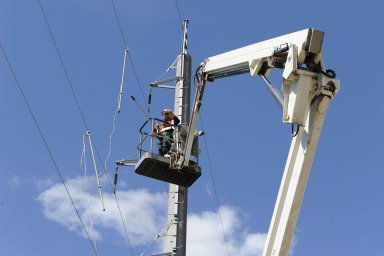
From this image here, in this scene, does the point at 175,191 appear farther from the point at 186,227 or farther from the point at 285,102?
the point at 285,102

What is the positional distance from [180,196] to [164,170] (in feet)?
4.89

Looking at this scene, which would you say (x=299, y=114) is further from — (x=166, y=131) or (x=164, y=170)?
(x=166, y=131)

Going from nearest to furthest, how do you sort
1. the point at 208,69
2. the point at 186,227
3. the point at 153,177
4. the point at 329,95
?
1. the point at 329,95
2. the point at 208,69
3. the point at 153,177
4. the point at 186,227

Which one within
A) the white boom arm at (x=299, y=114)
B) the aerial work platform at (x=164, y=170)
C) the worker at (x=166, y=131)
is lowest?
the white boom arm at (x=299, y=114)

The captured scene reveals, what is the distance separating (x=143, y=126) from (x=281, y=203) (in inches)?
209

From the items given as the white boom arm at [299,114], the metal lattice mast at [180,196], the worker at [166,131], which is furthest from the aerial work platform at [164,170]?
the white boom arm at [299,114]

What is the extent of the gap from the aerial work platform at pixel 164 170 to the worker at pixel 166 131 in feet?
1.06

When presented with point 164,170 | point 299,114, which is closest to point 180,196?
point 164,170

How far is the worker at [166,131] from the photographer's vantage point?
12695mm

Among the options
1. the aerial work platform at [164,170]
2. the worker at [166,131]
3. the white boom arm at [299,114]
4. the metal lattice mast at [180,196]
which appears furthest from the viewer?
the metal lattice mast at [180,196]

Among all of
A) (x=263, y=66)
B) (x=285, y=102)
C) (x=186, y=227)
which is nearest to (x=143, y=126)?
(x=186, y=227)

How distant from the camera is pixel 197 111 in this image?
11.5m

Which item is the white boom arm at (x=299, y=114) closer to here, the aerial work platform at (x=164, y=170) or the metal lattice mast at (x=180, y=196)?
the aerial work platform at (x=164, y=170)

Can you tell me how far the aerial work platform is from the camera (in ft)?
40.4
